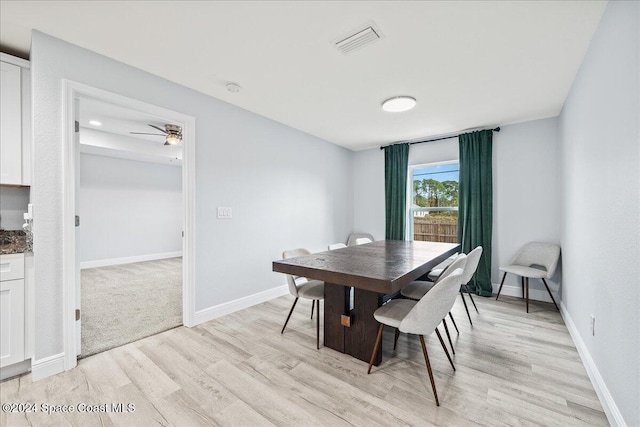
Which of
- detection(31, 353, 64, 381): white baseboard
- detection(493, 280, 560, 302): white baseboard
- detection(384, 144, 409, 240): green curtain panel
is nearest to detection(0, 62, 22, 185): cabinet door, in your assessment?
detection(31, 353, 64, 381): white baseboard

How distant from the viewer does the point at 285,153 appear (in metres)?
3.91

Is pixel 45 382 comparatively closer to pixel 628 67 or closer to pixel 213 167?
pixel 213 167

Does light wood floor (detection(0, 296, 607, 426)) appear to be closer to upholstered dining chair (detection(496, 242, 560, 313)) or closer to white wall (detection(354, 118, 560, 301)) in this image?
upholstered dining chair (detection(496, 242, 560, 313))

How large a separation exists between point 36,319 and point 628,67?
386 cm

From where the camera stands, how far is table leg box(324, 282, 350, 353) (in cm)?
221

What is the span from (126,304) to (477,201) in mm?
4979

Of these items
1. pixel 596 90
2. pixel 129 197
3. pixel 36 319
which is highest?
pixel 596 90

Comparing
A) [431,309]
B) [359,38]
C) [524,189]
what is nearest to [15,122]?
[359,38]

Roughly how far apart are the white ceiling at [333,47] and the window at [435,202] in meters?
1.46

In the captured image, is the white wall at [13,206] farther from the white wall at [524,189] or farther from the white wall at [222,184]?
the white wall at [524,189]

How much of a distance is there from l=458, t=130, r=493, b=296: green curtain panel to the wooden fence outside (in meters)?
0.27

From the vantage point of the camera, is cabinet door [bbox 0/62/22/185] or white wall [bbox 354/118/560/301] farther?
white wall [bbox 354/118/560/301]

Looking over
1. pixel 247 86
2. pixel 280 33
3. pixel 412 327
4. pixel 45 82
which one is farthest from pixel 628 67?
pixel 45 82

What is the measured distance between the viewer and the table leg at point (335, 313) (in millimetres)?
2211
